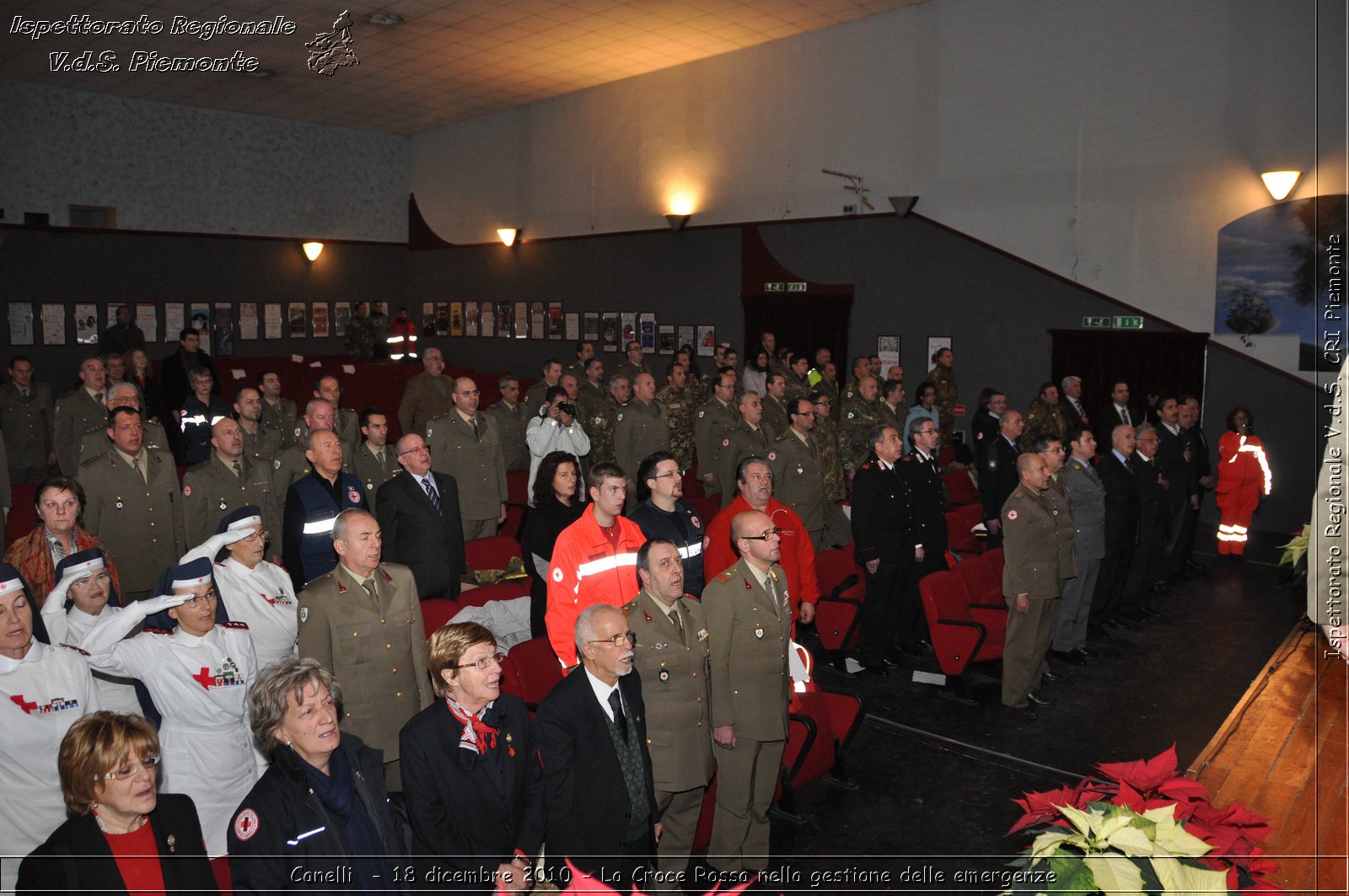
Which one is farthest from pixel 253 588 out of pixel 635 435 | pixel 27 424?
pixel 27 424

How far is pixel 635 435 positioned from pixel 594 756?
6651 millimetres

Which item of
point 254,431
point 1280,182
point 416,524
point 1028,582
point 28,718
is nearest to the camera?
point 28,718

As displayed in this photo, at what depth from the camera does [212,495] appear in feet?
20.0

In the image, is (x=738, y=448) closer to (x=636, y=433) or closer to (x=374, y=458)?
(x=636, y=433)

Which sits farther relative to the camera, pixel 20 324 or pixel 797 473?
pixel 20 324

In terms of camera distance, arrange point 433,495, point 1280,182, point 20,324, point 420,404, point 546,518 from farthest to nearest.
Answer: point 20,324
point 420,404
point 1280,182
point 433,495
point 546,518

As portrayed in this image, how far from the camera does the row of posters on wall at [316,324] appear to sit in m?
16.2

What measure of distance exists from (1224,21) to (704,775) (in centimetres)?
1087

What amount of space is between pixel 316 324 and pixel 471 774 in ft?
61.9

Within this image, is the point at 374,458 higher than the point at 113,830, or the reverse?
the point at 374,458

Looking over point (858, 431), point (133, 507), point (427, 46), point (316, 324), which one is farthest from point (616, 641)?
point (316, 324)

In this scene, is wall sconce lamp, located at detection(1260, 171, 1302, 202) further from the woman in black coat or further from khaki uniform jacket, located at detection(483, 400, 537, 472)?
the woman in black coat

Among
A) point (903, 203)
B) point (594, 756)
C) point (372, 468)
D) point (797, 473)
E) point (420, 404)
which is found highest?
point (903, 203)

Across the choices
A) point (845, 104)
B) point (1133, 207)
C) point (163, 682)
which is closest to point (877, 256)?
point (845, 104)
